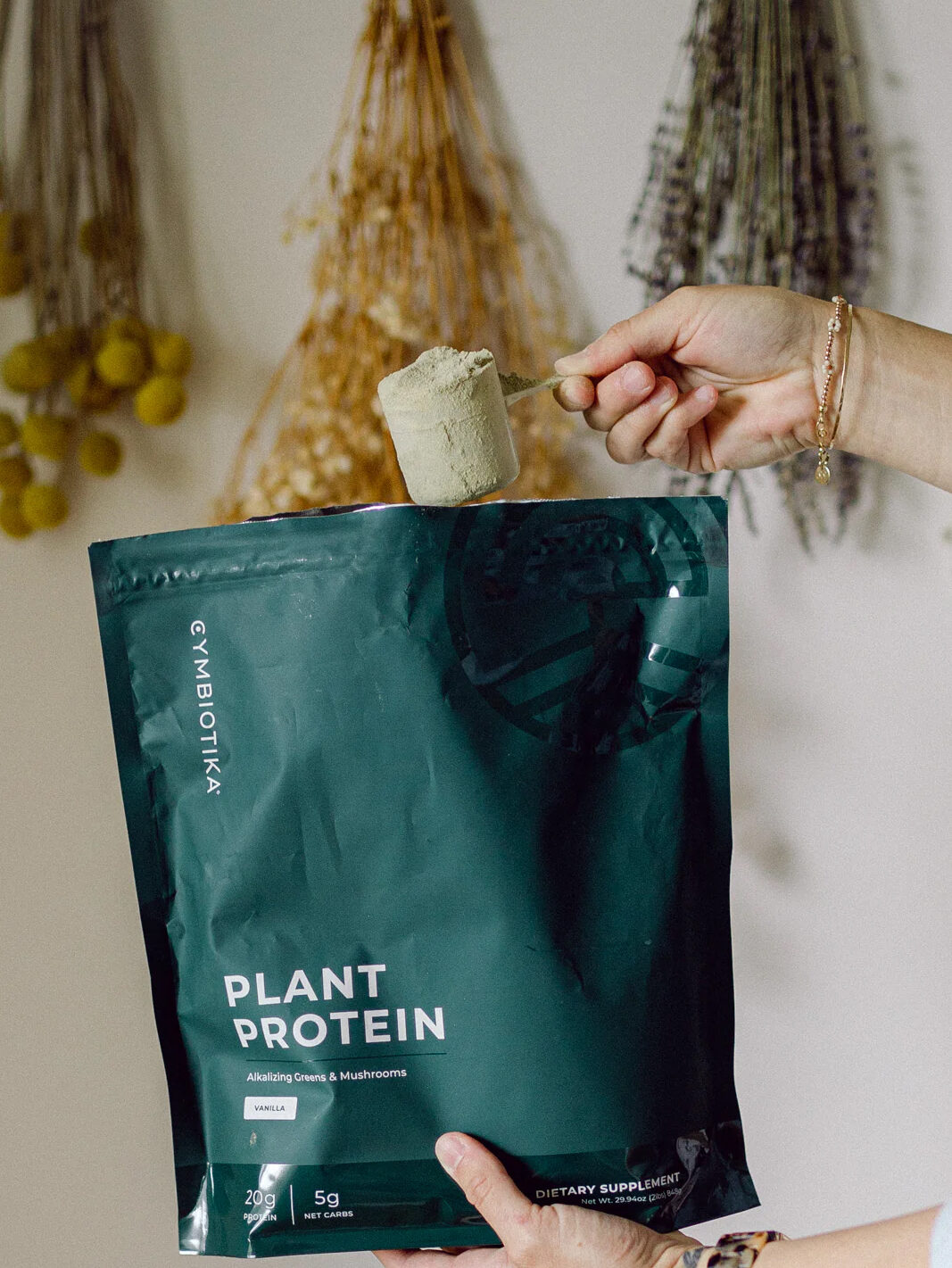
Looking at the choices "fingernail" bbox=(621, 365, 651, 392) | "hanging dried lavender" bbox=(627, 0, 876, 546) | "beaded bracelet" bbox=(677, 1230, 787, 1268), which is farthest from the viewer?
"hanging dried lavender" bbox=(627, 0, 876, 546)

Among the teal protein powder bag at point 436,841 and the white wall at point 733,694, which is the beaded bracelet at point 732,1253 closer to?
the teal protein powder bag at point 436,841

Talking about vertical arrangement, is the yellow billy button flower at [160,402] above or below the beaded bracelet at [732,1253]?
above

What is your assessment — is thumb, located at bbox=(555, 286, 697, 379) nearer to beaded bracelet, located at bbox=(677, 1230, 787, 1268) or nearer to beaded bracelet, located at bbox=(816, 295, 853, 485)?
beaded bracelet, located at bbox=(816, 295, 853, 485)

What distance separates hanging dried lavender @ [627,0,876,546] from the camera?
3.29 ft

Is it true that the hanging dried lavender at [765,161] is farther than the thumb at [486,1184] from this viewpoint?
Yes

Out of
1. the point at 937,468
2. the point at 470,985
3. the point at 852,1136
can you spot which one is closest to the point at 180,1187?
the point at 470,985

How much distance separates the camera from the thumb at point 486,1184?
63cm

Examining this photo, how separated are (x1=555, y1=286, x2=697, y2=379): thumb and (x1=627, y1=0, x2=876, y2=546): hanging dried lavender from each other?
278 mm

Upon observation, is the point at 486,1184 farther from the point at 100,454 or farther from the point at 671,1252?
the point at 100,454

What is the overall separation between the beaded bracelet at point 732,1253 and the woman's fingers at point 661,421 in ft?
1.73

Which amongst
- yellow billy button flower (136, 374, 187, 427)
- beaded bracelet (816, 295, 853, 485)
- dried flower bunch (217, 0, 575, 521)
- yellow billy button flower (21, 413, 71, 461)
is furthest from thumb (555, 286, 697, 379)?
yellow billy button flower (21, 413, 71, 461)

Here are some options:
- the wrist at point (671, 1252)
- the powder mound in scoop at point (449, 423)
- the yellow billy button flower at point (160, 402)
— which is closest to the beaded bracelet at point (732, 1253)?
the wrist at point (671, 1252)

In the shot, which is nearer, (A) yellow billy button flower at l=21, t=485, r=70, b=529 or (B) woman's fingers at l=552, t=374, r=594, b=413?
(B) woman's fingers at l=552, t=374, r=594, b=413

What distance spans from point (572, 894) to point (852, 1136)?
80 cm
